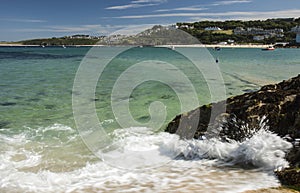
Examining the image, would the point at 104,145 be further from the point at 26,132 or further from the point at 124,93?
the point at 124,93

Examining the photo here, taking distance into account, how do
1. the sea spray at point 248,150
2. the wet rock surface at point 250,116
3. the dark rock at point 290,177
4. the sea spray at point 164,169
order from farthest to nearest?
the wet rock surface at point 250,116
the sea spray at point 248,150
the sea spray at point 164,169
the dark rock at point 290,177

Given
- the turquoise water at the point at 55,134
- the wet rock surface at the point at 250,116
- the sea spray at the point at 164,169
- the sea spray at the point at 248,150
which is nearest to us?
the sea spray at the point at 164,169

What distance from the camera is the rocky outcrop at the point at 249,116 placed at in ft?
26.9

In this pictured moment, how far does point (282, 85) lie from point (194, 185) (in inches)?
227

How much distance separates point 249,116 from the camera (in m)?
8.68

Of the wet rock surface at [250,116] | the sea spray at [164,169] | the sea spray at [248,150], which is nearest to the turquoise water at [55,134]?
the sea spray at [164,169]

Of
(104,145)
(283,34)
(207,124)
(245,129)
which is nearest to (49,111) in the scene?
(104,145)

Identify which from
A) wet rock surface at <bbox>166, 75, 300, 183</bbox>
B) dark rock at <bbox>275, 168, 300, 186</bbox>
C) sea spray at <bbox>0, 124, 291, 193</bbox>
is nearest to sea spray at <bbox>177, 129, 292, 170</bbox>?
sea spray at <bbox>0, 124, 291, 193</bbox>

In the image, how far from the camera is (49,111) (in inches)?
603

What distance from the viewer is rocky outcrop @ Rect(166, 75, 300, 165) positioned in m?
8.19

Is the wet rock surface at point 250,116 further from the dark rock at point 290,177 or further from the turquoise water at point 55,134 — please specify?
the turquoise water at point 55,134

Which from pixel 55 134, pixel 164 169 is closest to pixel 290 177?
pixel 164 169

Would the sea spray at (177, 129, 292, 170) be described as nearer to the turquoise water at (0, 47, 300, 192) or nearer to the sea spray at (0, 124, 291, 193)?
the sea spray at (0, 124, 291, 193)

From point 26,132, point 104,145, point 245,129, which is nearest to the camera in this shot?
point 245,129
